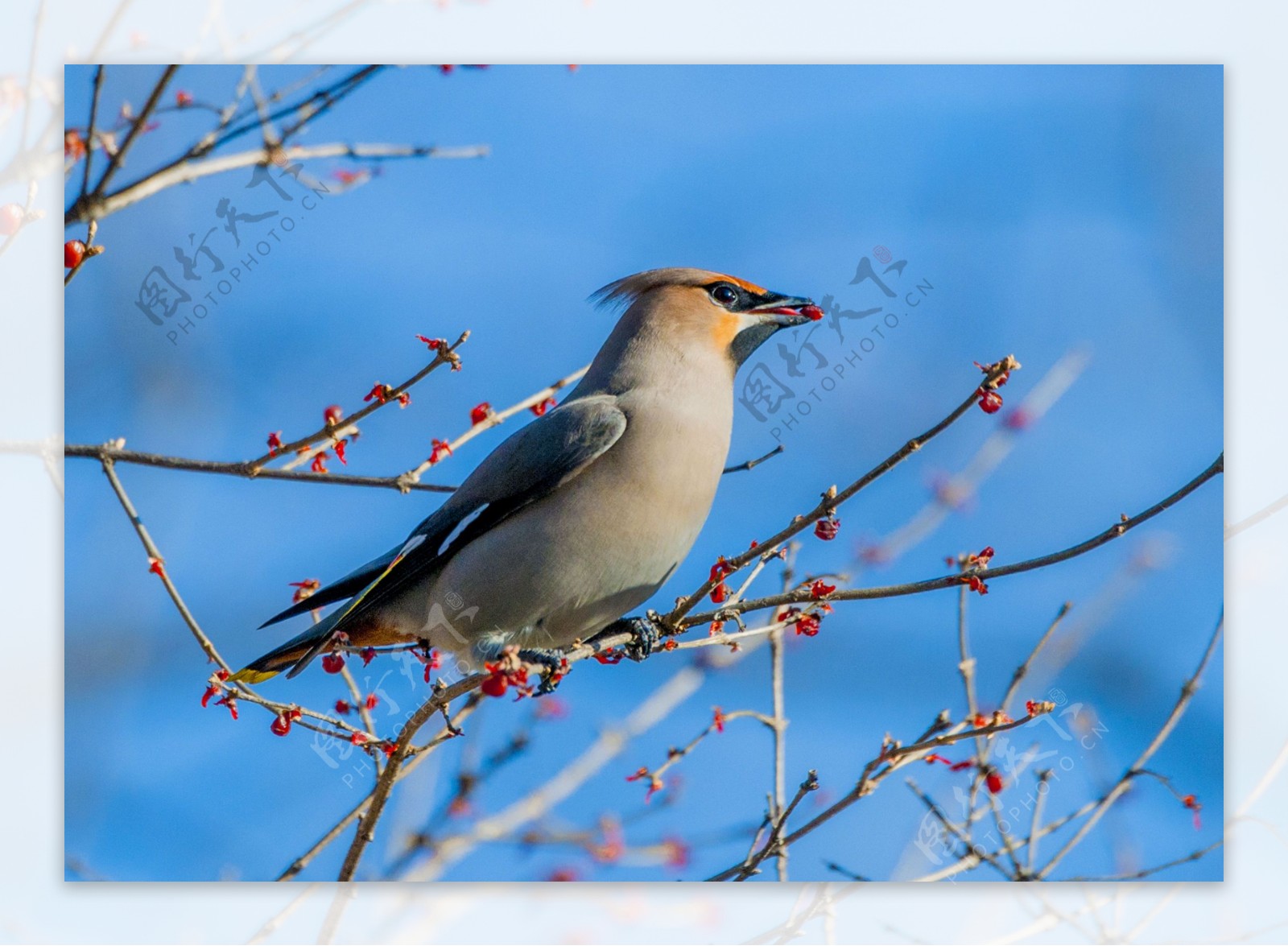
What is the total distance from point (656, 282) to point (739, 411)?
1.05ft

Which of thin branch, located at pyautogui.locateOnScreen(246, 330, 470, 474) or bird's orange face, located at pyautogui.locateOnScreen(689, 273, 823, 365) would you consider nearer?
thin branch, located at pyautogui.locateOnScreen(246, 330, 470, 474)

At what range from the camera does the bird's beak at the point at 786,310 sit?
315 centimetres

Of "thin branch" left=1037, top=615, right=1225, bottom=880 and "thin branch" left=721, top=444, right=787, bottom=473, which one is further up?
→ "thin branch" left=721, top=444, right=787, bottom=473

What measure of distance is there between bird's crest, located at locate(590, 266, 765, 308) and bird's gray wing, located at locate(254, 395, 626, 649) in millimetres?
285

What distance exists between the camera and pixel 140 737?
123 inches

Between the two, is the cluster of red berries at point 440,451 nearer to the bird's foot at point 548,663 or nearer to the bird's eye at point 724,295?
the bird's foot at point 548,663

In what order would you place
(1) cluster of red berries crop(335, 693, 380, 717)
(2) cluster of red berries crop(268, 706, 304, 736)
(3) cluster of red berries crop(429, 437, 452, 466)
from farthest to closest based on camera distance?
(1) cluster of red berries crop(335, 693, 380, 717), (3) cluster of red berries crop(429, 437, 452, 466), (2) cluster of red berries crop(268, 706, 304, 736)

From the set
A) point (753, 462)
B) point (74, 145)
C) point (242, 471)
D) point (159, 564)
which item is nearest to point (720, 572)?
point (753, 462)

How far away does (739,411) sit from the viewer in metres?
3.20

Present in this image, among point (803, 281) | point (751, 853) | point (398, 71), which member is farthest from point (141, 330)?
point (751, 853)

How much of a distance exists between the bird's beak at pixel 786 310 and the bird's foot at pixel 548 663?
81cm

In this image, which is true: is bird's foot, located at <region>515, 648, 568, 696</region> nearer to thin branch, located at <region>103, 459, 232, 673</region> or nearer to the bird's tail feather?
the bird's tail feather

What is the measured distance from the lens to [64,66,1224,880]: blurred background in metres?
3.10

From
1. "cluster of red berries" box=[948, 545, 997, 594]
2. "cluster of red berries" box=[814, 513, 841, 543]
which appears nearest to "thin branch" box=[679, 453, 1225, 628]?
"cluster of red berries" box=[948, 545, 997, 594]
